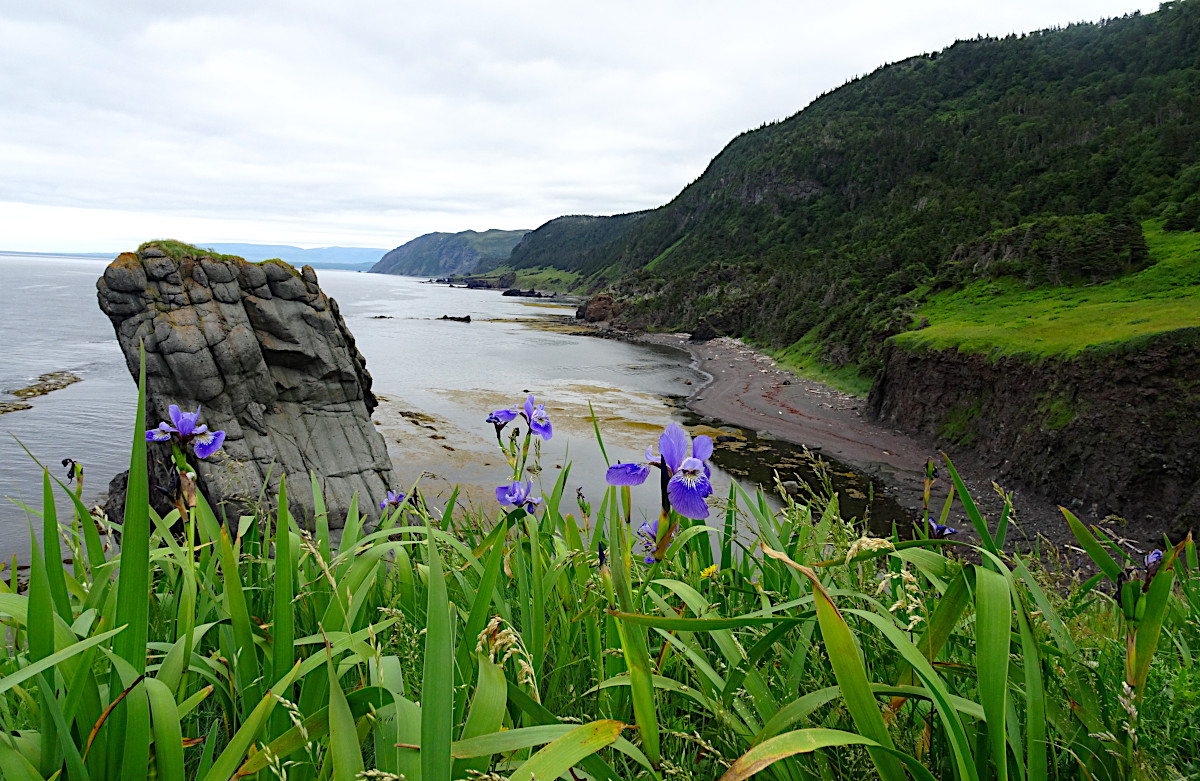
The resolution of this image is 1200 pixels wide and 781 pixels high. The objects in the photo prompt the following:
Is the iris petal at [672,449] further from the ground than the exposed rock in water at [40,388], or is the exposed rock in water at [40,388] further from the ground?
the iris petal at [672,449]

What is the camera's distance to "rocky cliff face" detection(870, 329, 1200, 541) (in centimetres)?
1630

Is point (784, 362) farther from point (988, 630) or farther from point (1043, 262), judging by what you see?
point (988, 630)

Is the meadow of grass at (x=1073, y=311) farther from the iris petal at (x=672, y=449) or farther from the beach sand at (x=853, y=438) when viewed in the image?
→ the iris petal at (x=672, y=449)

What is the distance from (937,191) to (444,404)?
68.1m

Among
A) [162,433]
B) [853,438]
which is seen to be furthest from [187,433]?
[853,438]

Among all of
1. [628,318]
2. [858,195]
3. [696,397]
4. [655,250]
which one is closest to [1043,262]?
[696,397]

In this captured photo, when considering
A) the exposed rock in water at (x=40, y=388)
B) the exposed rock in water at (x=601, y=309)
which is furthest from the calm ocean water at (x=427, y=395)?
the exposed rock in water at (x=601, y=309)

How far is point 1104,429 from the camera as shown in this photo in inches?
711

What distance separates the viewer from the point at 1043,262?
3519 centimetres

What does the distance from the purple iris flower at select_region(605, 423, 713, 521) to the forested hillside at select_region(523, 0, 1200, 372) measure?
37606 millimetres

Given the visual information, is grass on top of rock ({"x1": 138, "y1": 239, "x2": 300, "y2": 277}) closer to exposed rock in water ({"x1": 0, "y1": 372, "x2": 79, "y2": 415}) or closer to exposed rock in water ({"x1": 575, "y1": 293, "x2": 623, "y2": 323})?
exposed rock in water ({"x1": 0, "y1": 372, "x2": 79, "y2": 415})

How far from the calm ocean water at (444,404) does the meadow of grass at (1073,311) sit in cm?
986

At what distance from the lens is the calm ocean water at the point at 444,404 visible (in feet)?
72.3

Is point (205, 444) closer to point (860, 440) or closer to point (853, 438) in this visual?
point (860, 440)
